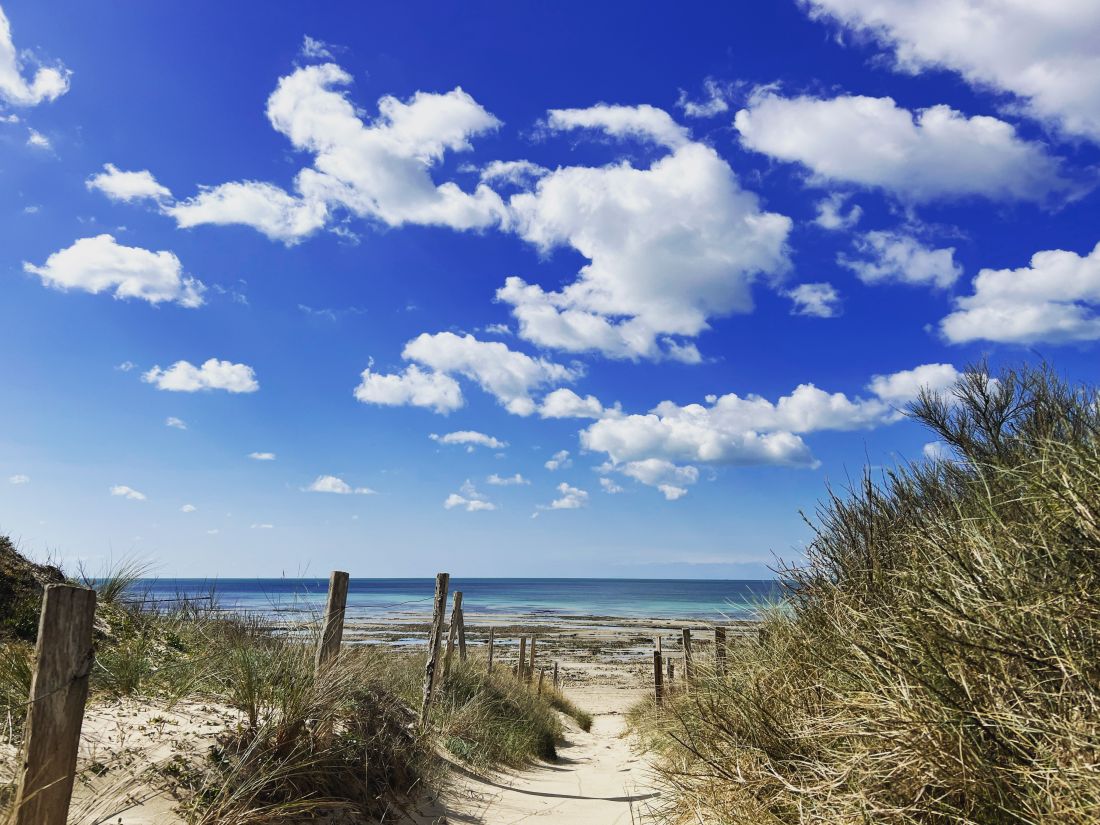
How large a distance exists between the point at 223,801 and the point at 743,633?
5.51 m

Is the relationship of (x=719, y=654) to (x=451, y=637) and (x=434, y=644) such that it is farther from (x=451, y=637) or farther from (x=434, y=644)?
(x=451, y=637)

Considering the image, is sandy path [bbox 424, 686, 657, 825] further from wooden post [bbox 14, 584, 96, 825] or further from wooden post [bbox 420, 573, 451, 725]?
wooden post [bbox 14, 584, 96, 825]

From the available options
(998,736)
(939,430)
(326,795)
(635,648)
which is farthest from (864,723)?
(635,648)

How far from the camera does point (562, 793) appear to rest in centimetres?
970

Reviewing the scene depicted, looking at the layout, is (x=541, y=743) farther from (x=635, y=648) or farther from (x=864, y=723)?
(x=635, y=648)

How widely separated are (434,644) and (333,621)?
3.71m

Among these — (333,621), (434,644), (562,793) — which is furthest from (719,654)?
(434,644)

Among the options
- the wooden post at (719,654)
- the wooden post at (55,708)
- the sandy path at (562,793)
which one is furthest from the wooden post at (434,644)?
the wooden post at (55,708)

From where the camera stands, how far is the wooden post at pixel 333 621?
7.25m

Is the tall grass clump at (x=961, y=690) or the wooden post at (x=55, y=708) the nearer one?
the tall grass clump at (x=961, y=690)

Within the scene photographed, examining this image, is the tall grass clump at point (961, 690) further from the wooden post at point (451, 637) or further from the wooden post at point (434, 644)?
the wooden post at point (451, 637)

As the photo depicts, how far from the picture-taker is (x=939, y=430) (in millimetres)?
9906

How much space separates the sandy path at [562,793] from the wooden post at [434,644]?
1.46 metres

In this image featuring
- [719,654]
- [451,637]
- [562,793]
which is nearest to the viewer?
[719,654]
